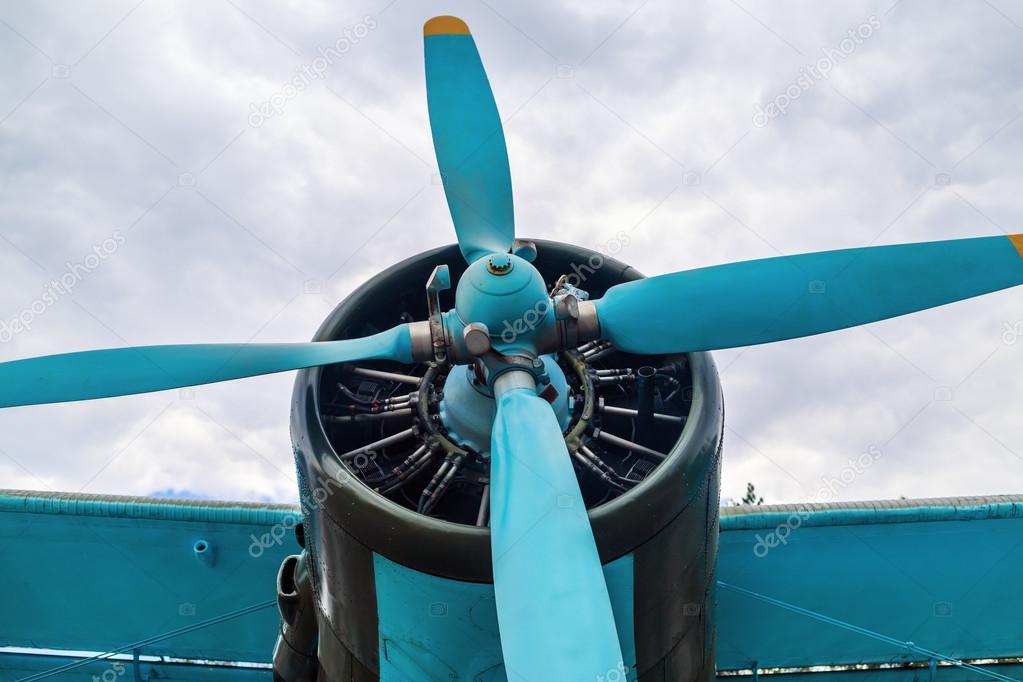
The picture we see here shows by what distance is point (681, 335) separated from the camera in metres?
7.25

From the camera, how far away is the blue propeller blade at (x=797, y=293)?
269 inches

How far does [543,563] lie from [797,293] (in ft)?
9.22

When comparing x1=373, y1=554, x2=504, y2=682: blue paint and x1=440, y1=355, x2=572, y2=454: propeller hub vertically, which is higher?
Answer: x1=440, y1=355, x2=572, y2=454: propeller hub

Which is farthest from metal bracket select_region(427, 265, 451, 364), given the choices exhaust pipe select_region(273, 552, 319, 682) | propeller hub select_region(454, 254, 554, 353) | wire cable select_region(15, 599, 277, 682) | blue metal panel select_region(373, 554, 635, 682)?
wire cable select_region(15, 599, 277, 682)

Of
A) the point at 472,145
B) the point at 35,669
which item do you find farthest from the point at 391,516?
the point at 35,669

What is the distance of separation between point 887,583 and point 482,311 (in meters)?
7.26

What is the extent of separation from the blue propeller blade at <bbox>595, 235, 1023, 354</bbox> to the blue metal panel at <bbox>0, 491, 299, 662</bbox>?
5.84 meters

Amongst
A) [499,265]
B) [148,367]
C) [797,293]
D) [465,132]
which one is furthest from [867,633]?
[148,367]

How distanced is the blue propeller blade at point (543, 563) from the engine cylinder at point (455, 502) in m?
0.59

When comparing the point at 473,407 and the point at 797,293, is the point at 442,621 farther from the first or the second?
the point at 797,293

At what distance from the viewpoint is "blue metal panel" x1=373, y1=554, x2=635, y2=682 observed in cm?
673

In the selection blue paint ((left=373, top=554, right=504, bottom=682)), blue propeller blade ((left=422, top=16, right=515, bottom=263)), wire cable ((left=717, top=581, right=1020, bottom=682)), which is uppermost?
blue propeller blade ((left=422, top=16, right=515, bottom=263))

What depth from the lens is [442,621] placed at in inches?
268

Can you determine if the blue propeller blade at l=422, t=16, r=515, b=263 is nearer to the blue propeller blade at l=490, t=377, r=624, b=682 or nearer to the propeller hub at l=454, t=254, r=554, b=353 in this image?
the propeller hub at l=454, t=254, r=554, b=353
